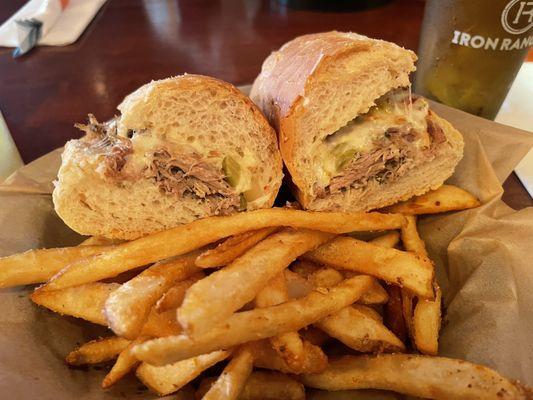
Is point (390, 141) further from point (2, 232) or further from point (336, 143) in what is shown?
point (2, 232)

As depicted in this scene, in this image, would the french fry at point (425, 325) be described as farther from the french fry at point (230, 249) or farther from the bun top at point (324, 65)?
the bun top at point (324, 65)

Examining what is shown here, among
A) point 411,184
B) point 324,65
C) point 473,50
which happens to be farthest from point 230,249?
point 473,50

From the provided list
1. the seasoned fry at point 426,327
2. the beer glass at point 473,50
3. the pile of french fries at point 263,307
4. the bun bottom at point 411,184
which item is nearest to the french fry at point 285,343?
the pile of french fries at point 263,307

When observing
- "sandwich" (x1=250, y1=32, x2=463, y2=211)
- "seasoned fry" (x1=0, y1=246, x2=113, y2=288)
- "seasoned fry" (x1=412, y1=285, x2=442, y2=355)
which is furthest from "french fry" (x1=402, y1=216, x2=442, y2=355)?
"seasoned fry" (x1=0, y1=246, x2=113, y2=288)

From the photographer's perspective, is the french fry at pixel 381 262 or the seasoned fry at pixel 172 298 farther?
the french fry at pixel 381 262

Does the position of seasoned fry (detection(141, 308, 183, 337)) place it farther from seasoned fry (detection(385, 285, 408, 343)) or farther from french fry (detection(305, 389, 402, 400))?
seasoned fry (detection(385, 285, 408, 343))

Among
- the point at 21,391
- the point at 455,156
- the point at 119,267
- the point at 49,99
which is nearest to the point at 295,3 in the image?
the point at 49,99

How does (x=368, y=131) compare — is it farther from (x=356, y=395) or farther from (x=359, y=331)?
(x=356, y=395)
